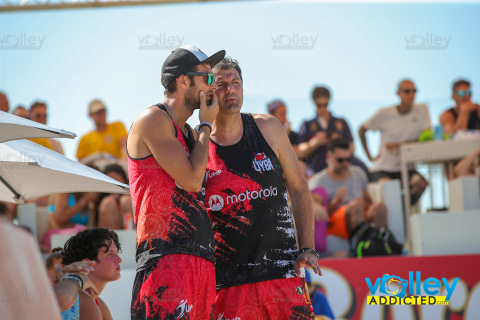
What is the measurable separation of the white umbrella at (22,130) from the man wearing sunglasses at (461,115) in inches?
251

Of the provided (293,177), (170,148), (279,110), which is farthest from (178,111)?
(279,110)

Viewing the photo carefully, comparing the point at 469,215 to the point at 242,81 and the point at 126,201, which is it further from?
the point at 242,81

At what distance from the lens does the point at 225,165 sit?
3490 millimetres

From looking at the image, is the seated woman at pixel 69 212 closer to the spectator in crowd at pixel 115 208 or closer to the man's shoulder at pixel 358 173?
the spectator in crowd at pixel 115 208

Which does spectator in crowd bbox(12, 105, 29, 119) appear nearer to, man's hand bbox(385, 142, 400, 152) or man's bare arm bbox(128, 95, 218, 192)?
man's hand bbox(385, 142, 400, 152)

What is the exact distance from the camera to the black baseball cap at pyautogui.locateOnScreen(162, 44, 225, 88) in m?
3.20

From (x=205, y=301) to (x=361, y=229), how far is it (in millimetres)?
4241

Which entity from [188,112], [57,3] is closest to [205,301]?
[188,112]

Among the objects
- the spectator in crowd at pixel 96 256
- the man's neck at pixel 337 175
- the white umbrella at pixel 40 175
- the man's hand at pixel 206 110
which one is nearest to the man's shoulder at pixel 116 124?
the man's neck at pixel 337 175

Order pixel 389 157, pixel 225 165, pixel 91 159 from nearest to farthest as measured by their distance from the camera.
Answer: pixel 225 165 < pixel 91 159 < pixel 389 157

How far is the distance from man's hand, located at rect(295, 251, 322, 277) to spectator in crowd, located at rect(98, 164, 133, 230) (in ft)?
11.9

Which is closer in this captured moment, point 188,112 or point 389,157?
point 188,112

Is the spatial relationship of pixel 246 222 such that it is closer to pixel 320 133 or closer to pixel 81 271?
pixel 81 271

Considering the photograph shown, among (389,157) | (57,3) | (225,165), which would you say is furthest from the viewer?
(57,3)
